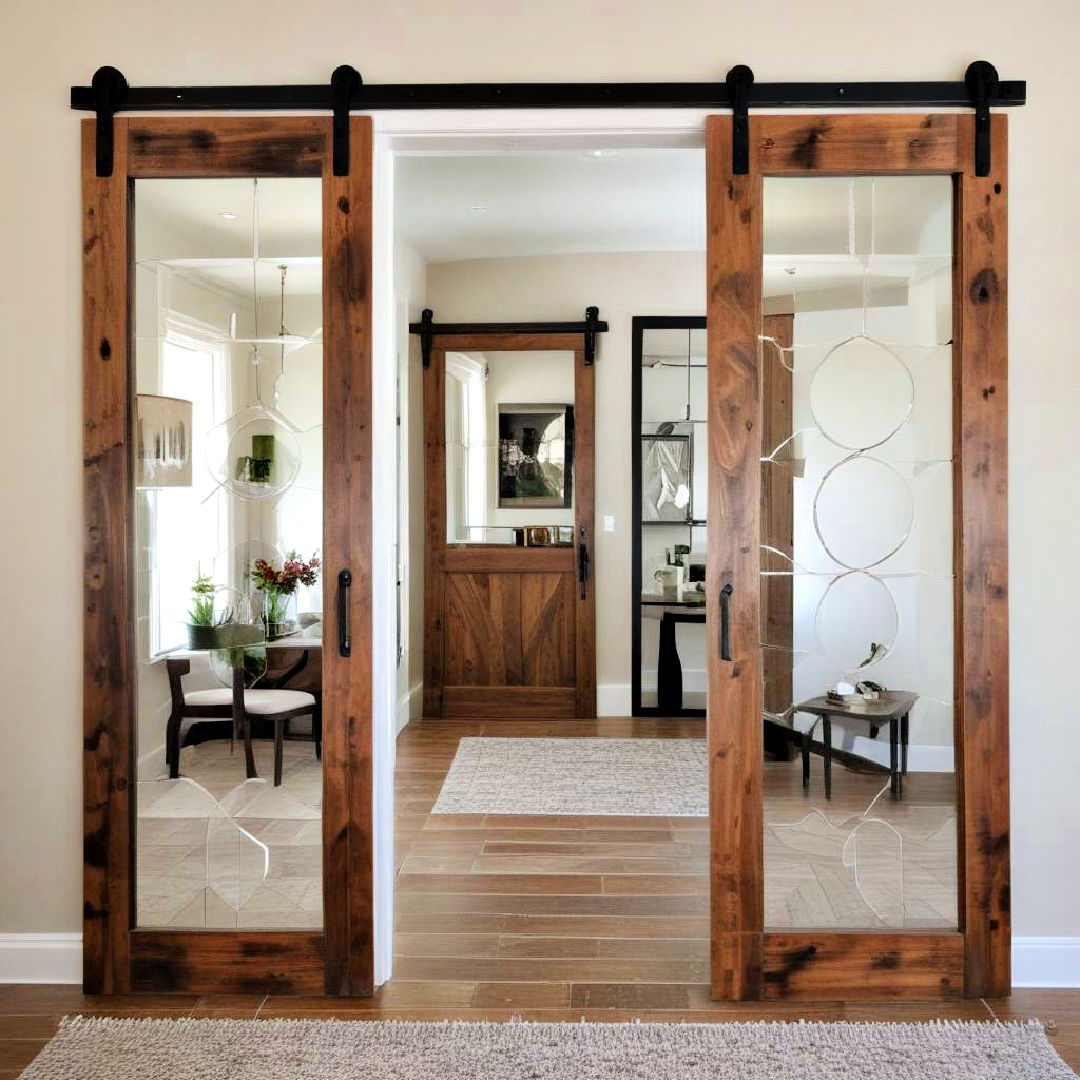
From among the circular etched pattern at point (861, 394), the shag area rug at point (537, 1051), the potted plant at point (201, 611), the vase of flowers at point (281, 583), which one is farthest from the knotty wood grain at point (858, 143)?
the shag area rug at point (537, 1051)

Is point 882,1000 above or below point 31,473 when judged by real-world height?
below

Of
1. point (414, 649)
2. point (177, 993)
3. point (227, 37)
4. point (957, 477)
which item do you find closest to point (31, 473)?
point (227, 37)

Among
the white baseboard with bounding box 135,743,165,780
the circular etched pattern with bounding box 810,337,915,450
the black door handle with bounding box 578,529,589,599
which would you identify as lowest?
the white baseboard with bounding box 135,743,165,780

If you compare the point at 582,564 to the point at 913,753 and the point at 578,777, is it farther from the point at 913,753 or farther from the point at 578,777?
the point at 913,753

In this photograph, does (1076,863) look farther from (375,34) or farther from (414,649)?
(414,649)

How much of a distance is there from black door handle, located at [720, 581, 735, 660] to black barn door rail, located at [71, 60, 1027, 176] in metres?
1.23

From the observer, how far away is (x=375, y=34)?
8.60 feet

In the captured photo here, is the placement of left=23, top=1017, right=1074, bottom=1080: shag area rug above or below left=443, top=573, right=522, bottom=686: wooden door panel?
below

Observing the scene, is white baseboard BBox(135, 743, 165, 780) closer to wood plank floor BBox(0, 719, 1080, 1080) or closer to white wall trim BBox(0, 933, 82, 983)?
white wall trim BBox(0, 933, 82, 983)

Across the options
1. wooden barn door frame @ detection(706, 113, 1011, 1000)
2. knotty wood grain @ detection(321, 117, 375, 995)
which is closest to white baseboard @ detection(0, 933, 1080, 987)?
wooden barn door frame @ detection(706, 113, 1011, 1000)

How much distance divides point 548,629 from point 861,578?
367 cm

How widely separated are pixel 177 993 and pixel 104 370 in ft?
5.36

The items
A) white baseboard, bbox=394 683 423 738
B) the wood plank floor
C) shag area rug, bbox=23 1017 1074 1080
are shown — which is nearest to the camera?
shag area rug, bbox=23 1017 1074 1080

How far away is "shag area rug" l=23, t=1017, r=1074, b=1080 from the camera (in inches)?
89.0
